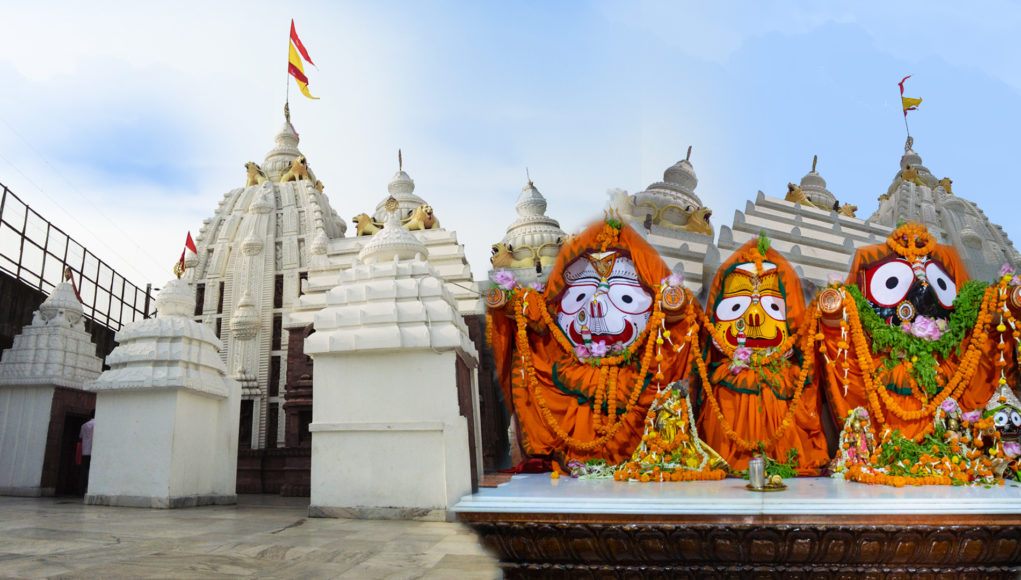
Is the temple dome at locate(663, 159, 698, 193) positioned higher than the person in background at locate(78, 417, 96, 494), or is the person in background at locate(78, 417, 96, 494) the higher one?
the temple dome at locate(663, 159, 698, 193)

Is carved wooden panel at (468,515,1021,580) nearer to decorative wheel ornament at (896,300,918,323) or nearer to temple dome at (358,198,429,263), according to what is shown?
temple dome at (358,198,429,263)

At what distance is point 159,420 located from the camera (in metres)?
6.86

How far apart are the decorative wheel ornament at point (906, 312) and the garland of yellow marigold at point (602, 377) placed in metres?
2.30

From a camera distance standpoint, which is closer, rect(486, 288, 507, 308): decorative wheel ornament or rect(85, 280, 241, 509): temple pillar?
rect(85, 280, 241, 509): temple pillar

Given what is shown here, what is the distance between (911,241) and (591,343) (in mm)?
3358

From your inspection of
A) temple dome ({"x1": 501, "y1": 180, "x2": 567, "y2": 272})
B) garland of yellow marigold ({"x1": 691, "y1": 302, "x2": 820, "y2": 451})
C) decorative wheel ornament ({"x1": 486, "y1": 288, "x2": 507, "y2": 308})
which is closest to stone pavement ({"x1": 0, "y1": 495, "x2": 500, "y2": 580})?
decorative wheel ornament ({"x1": 486, "y1": 288, "x2": 507, "y2": 308})

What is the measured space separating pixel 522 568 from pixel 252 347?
40.7 ft

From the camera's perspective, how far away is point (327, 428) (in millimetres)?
5820

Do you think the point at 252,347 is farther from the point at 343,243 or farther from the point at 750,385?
the point at 750,385

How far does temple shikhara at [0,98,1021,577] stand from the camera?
2982mm

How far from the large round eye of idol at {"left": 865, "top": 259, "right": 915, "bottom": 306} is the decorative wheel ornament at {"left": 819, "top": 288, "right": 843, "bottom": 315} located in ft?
1.83

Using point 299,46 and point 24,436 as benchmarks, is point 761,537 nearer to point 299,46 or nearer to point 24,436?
point 24,436

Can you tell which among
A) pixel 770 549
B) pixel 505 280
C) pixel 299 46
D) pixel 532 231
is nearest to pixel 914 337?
pixel 505 280

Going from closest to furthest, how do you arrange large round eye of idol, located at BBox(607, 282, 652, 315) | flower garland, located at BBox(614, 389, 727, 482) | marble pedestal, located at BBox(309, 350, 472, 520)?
marble pedestal, located at BBox(309, 350, 472, 520)
flower garland, located at BBox(614, 389, 727, 482)
large round eye of idol, located at BBox(607, 282, 652, 315)
